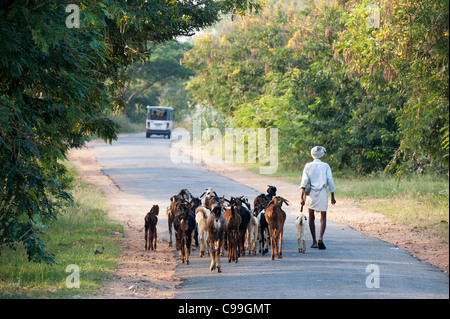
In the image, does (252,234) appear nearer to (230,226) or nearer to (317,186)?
(230,226)

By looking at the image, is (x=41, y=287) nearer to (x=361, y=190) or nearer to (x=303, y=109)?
(x=361, y=190)

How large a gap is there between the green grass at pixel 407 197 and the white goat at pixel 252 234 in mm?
3883

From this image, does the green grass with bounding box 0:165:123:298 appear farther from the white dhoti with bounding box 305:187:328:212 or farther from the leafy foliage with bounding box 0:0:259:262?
the white dhoti with bounding box 305:187:328:212

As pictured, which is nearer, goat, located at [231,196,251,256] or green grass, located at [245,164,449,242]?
goat, located at [231,196,251,256]

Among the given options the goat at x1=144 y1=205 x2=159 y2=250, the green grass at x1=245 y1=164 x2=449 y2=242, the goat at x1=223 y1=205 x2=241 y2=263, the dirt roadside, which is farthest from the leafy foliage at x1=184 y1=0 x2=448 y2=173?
the goat at x1=144 y1=205 x2=159 y2=250

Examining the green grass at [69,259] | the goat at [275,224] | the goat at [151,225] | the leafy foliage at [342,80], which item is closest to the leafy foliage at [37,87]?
the green grass at [69,259]

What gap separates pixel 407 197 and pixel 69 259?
1085cm

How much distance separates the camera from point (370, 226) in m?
14.4

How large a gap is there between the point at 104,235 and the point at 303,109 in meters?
15.8

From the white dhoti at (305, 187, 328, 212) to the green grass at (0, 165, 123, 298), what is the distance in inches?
143

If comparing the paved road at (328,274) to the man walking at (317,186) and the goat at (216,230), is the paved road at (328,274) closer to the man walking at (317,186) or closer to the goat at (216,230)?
the goat at (216,230)

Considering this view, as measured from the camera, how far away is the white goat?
1086 cm
